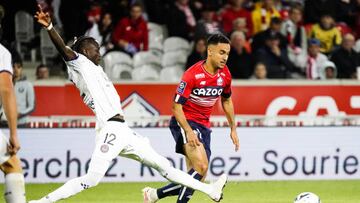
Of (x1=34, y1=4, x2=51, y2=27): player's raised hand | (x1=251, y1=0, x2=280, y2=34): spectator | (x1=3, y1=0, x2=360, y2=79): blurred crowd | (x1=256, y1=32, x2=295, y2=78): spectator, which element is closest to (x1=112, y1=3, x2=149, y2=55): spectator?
(x1=3, y1=0, x2=360, y2=79): blurred crowd

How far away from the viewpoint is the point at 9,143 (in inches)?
317

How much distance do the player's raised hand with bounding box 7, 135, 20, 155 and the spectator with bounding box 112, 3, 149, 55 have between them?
9.89 meters

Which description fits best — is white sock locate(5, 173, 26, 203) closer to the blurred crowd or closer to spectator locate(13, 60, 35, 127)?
spectator locate(13, 60, 35, 127)

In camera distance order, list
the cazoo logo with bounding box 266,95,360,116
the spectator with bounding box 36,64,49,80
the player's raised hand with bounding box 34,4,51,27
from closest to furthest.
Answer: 1. the player's raised hand with bounding box 34,4,51,27
2. the spectator with bounding box 36,64,49,80
3. the cazoo logo with bounding box 266,95,360,116

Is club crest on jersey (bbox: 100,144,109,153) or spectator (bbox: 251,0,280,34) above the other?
spectator (bbox: 251,0,280,34)

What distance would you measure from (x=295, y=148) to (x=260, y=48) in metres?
3.81

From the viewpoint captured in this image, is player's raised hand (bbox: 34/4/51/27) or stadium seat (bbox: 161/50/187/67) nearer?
player's raised hand (bbox: 34/4/51/27)

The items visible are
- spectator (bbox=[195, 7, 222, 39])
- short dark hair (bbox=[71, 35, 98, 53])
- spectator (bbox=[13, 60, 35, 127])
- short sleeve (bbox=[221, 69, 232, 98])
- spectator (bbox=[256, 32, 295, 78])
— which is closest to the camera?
short dark hair (bbox=[71, 35, 98, 53])

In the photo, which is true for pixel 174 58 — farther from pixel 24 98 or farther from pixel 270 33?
pixel 24 98

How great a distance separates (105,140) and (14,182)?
1.67 metres

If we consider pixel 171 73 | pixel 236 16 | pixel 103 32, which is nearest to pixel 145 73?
pixel 171 73

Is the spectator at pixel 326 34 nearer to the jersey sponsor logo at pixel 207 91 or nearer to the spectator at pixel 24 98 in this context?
the spectator at pixel 24 98

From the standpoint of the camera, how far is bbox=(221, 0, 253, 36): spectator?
1869 centimetres

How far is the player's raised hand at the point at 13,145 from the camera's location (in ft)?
25.8
